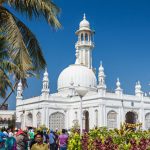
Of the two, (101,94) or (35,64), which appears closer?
(35,64)

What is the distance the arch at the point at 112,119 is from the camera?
46.6 metres

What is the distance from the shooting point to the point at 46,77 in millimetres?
49625

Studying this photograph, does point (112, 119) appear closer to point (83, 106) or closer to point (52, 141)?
point (83, 106)

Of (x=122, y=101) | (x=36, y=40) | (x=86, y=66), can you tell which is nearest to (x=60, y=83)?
(x=86, y=66)

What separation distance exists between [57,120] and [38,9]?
128 feet

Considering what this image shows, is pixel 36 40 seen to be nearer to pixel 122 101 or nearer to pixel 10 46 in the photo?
pixel 10 46

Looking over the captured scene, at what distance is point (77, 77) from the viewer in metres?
55.6

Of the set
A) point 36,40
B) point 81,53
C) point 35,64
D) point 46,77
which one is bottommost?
point 35,64

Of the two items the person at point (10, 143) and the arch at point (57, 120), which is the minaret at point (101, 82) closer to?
the arch at point (57, 120)

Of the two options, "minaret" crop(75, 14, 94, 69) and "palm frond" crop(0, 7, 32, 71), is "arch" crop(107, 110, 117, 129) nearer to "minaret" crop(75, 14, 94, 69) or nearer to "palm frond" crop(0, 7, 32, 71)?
"minaret" crop(75, 14, 94, 69)

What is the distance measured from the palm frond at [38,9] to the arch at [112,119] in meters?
37.1

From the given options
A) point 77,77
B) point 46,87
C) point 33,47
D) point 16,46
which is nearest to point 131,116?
point 77,77

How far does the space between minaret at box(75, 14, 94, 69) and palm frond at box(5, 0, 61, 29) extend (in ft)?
164

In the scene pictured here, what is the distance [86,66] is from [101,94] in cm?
1488
